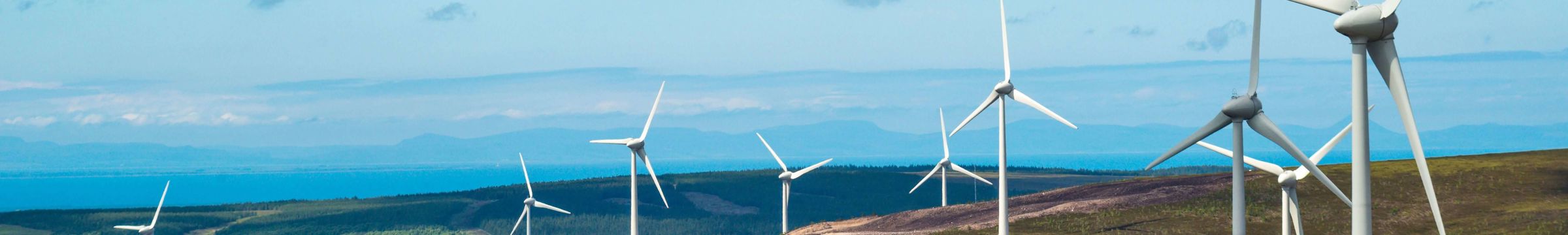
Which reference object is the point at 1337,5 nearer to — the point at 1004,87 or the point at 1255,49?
the point at 1255,49

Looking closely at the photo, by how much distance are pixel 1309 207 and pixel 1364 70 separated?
61.2 m

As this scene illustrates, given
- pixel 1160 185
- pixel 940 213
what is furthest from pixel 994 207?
pixel 1160 185

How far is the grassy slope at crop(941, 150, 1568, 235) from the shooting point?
87250 millimetres

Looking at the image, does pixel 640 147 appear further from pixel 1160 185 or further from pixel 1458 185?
pixel 1458 185

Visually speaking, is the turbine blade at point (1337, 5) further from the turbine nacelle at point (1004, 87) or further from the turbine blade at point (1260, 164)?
the turbine nacelle at point (1004, 87)

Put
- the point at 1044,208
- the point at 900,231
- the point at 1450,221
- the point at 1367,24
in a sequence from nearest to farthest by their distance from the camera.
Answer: the point at 1367,24
the point at 1450,221
the point at 900,231
the point at 1044,208

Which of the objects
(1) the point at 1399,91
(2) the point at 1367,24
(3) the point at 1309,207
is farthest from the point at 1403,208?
(2) the point at 1367,24

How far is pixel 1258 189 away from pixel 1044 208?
15.6 meters

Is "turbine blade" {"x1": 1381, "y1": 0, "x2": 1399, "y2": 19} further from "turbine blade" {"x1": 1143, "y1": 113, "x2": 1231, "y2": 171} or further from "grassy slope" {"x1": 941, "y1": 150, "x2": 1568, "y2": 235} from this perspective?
"grassy slope" {"x1": 941, "y1": 150, "x2": 1568, "y2": 235}

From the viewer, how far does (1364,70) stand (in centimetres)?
3981

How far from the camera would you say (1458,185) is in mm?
100500

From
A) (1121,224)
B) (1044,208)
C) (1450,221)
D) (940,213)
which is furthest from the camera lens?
(940,213)

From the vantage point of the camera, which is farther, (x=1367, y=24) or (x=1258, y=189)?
(x=1258, y=189)

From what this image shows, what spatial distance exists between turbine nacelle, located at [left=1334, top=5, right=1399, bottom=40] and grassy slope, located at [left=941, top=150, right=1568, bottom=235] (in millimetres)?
48356
